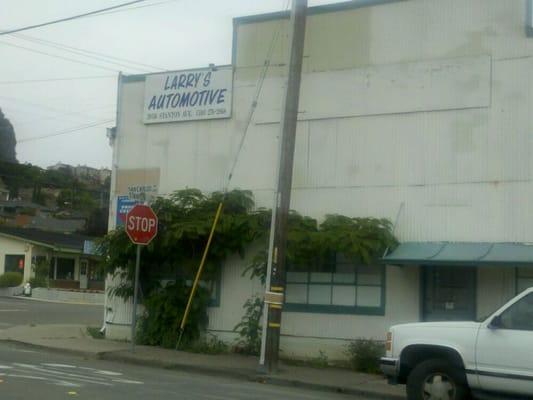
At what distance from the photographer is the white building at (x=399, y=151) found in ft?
53.8

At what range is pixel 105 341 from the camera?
2011cm

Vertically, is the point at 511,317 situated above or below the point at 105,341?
above

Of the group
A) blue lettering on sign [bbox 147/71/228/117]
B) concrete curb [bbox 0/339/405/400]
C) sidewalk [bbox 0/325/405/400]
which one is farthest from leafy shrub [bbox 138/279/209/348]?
blue lettering on sign [bbox 147/71/228/117]

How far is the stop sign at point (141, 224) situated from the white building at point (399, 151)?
2.08 m

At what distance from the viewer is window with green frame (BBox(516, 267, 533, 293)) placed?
52.3ft

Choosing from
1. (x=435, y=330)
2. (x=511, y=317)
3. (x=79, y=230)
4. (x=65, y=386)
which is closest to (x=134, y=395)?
(x=65, y=386)

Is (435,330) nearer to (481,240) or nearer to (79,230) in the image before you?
(481,240)

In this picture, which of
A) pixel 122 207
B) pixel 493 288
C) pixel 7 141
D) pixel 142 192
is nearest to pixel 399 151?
pixel 493 288

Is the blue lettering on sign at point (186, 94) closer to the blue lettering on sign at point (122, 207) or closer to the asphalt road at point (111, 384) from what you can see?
the blue lettering on sign at point (122, 207)

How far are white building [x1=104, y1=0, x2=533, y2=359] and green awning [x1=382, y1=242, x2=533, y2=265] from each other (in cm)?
A: 4

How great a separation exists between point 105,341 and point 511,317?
11.6 m

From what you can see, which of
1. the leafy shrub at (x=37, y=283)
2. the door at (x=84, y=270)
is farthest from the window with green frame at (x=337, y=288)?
the door at (x=84, y=270)

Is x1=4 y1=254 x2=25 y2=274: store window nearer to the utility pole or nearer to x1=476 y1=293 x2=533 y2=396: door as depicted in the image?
the utility pole

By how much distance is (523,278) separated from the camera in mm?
15992
